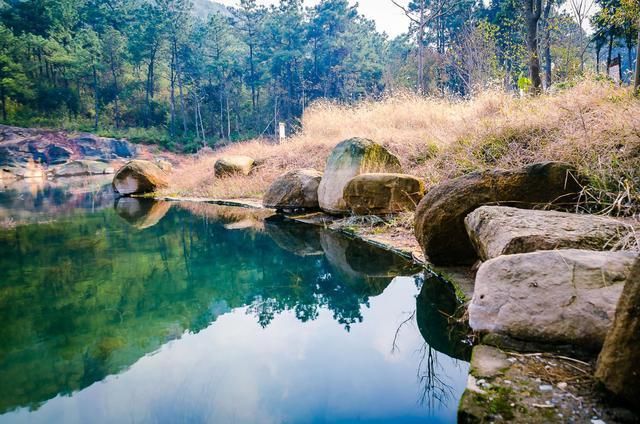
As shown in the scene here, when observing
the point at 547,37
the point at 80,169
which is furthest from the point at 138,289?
the point at 80,169

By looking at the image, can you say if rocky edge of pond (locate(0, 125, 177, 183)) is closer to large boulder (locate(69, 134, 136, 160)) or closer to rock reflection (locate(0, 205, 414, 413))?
large boulder (locate(69, 134, 136, 160))

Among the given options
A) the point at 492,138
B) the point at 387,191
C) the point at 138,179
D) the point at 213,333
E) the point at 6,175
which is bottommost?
the point at 213,333

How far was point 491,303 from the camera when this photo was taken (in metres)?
1.98

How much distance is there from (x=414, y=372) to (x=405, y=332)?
519 mm

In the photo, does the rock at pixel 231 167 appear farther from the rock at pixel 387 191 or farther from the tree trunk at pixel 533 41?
the tree trunk at pixel 533 41

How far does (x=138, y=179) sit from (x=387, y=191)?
848cm

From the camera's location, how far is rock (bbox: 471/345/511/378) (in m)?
1.67

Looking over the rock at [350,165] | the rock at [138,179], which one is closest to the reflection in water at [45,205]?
the rock at [138,179]

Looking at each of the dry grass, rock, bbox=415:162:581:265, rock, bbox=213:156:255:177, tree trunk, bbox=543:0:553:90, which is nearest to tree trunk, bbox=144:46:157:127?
the dry grass

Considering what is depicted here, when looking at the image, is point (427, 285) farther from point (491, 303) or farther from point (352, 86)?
point (352, 86)

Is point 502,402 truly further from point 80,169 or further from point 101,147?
point 101,147

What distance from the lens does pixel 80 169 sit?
77.2 ft

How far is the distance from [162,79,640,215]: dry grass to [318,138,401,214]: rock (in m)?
0.67

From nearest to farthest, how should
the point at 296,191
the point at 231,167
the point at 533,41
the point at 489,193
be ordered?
1. the point at 489,193
2. the point at 296,191
3. the point at 533,41
4. the point at 231,167
